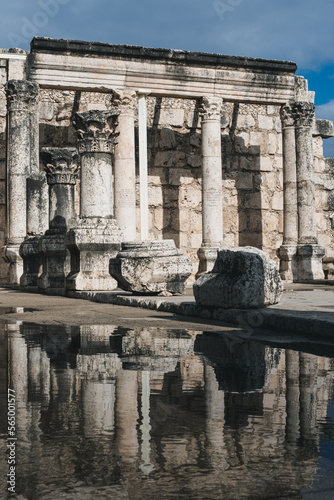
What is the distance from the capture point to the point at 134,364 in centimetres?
402

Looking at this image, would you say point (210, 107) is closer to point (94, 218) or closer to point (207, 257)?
point (207, 257)

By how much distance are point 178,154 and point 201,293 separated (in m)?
12.7

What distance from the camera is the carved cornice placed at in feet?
60.3

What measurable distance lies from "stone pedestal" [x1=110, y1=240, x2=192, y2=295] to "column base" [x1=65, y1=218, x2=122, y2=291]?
1326 mm

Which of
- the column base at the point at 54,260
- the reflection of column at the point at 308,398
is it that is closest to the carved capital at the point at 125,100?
the column base at the point at 54,260

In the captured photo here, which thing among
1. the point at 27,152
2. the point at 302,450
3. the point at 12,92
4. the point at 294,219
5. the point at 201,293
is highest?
the point at 12,92

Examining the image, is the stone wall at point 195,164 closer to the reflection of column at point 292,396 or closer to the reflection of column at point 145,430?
the reflection of column at point 292,396

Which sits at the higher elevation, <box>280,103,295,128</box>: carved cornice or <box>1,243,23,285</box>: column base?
<box>280,103,295,128</box>: carved cornice

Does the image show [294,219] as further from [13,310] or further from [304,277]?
[13,310]

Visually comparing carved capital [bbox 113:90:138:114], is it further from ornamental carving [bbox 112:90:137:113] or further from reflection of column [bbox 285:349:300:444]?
reflection of column [bbox 285:349:300:444]

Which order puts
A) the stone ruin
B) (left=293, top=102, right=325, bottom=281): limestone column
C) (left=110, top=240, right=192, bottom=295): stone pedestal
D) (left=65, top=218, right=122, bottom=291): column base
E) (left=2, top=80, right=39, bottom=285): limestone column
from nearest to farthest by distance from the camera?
(left=110, top=240, right=192, bottom=295): stone pedestal, (left=65, top=218, right=122, bottom=291): column base, the stone ruin, (left=2, top=80, right=39, bottom=285): limestone column, (left=293, top=102, right=325, bottom=281): limestone column

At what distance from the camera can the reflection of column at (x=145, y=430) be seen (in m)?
2.11


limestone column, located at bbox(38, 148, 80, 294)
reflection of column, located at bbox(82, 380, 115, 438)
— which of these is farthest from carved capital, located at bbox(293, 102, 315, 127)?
reflection of column, located at bbox(82, 380, 115, 438)

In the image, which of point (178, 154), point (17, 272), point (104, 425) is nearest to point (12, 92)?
point (17, 272)
